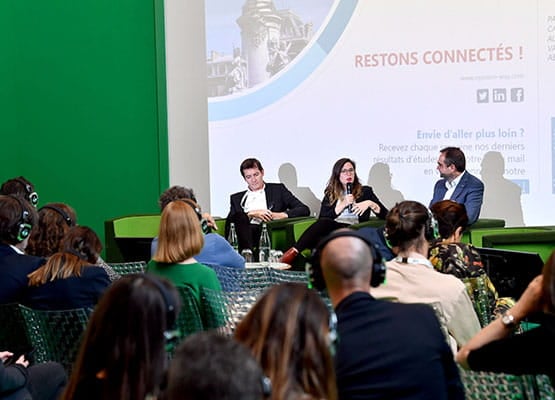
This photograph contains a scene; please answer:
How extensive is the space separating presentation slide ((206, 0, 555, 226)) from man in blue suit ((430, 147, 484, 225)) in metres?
0.35

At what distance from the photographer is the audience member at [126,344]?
Result: 81.8 inches

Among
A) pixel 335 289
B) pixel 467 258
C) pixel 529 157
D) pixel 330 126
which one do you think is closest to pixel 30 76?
pixel 330 126

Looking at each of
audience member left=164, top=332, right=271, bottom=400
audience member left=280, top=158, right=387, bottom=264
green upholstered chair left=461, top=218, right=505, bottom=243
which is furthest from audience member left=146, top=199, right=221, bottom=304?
→ audience member left=280, top=158, right=387, bottom=264

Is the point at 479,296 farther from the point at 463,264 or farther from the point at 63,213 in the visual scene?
the point at 63,213

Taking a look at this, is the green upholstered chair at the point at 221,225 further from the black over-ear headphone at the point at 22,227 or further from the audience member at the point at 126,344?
the audience member at the point at 126,344

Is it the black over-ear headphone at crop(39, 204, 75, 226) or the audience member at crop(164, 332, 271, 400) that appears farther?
the black over-ear headphone at crop(39, 204, 75, 226)

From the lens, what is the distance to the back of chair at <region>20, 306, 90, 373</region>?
3.75 meters

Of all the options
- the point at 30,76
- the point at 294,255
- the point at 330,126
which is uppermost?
the point at 30,76

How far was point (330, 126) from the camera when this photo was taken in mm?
8727

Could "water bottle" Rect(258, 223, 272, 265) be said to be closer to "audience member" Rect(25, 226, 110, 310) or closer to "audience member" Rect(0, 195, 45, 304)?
"audience member" Rect(0, 195, 45, 304)

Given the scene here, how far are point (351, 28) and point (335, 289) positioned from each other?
20.0ft

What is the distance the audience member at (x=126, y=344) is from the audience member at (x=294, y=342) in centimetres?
20

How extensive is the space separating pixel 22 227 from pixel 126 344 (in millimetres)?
2693

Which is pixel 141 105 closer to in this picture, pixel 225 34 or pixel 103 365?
pixel 225 34
